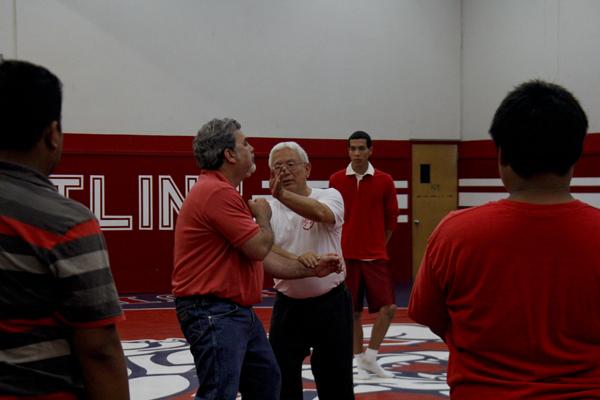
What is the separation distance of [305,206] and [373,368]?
2866mm

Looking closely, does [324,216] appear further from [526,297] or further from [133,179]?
[133,179]

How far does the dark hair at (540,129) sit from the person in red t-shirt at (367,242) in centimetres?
507

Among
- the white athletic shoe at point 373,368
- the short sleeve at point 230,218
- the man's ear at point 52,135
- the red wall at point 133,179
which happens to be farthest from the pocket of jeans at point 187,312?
the red wall at point 133,179

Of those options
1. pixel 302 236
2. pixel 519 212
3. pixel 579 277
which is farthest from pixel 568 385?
pixel 302 236

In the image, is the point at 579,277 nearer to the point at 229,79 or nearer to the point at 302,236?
the point at 302,236

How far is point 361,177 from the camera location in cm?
807

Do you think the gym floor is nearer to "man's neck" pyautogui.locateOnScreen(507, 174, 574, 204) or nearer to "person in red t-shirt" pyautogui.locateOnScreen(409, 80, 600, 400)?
"person in red t-shirt" pyautogui.locateOnScreen(409, 80, 600, 400)

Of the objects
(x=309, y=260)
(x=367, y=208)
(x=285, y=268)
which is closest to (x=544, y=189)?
(x=309, y=260)

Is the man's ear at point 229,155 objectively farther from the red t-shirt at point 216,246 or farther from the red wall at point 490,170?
the red wall at point 490,170

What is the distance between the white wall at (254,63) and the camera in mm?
12367

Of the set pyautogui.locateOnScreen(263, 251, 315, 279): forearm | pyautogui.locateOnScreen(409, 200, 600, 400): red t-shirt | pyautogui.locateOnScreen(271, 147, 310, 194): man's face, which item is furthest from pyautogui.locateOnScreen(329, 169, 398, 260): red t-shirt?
pyautogui.locateOnScreen(409, 200, 600, 400): red t-shirt

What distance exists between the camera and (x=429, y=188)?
14586mm

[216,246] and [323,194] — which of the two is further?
[323,194]

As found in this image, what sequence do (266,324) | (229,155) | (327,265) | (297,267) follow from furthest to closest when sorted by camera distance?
(266,324) < (297,267) < (327,265) < (229,155)
